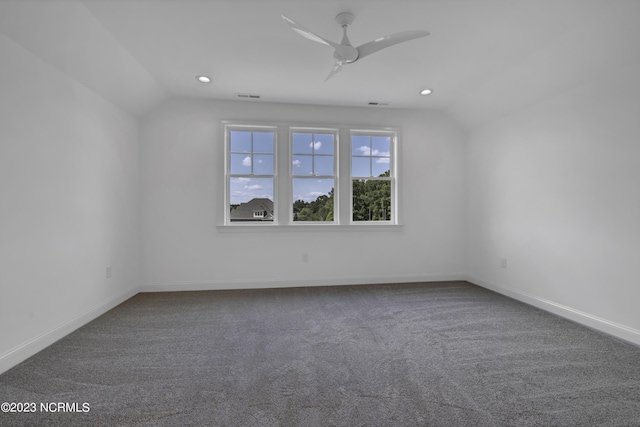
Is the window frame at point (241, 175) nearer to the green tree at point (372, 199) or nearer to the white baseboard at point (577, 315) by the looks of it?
the green tree at point (372, 199)

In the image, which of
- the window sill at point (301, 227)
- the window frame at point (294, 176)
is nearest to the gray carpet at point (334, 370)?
the window sill at point (301, 227)

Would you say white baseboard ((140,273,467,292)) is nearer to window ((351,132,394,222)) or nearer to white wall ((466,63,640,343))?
white wall ((466,63,640,343))

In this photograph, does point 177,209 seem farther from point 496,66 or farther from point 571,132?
point 571,132

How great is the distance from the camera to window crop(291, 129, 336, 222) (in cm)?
429

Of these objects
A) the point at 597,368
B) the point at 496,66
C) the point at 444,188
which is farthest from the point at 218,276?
the point at 496,66

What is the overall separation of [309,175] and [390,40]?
2406 mm

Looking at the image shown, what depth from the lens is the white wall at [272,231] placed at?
3.91 metres

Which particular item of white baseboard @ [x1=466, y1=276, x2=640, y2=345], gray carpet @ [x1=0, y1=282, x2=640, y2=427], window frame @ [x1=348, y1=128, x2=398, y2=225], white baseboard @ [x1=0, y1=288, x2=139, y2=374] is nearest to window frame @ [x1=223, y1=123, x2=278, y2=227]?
window frame @ [x1=348, y1=128, x2=398, y2=225]

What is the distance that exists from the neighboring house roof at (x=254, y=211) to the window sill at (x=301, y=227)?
5.9 inches

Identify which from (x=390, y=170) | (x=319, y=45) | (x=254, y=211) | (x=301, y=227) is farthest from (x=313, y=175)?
(x=319, y=45)

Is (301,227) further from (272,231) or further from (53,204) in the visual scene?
(53,204)

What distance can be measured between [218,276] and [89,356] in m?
1.88

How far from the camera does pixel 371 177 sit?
4.43 meters

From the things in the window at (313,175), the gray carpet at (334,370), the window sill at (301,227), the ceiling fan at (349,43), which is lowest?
the gray carpet at (334,370)
